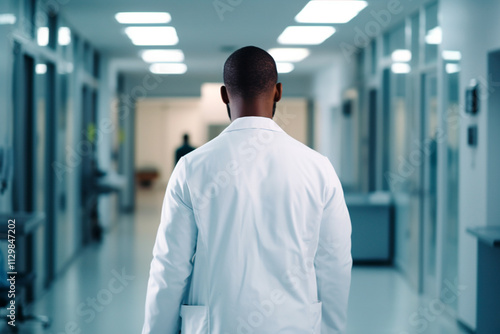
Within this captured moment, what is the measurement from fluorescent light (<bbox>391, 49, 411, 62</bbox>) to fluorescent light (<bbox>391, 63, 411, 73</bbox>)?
0.19ft

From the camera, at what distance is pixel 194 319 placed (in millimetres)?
1429

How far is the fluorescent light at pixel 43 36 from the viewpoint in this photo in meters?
5.62

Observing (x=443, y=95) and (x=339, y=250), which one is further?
(x=443, y=95)

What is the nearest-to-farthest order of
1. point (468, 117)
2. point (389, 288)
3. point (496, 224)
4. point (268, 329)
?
point (268, 329), point (496, 224), point (468, 117), point (389, 288)

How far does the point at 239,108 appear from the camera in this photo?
150 centimetres

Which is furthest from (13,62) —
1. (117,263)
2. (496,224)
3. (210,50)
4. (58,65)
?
(210,50)

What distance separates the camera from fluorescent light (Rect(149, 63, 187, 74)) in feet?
36.1

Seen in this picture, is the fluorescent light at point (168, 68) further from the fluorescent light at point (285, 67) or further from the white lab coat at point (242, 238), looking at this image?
the white lab coat at point (242, 238)

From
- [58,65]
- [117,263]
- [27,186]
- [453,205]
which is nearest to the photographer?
[453,205]

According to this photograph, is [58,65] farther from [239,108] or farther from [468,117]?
[239,108]

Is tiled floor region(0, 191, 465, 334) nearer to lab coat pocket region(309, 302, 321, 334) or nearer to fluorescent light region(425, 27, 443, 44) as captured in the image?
fluorescent light region(425, 27, 443, 44)

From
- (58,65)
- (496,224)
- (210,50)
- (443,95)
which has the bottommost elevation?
(496,224)

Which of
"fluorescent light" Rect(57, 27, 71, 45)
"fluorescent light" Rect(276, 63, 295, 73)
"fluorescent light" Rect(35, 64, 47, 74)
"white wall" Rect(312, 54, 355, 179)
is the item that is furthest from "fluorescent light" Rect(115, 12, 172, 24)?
"fluorescent light" Rect(276, 63, 295, 73)

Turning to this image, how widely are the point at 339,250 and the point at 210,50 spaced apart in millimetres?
7797
